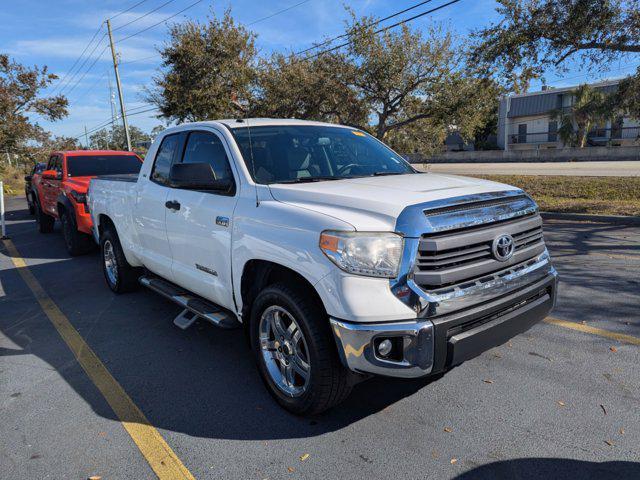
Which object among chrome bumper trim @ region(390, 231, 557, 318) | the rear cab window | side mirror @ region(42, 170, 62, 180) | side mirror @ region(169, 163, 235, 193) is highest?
the rear cab window

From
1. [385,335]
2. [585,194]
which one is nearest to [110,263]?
[385,335]

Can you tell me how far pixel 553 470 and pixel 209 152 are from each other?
134 inches

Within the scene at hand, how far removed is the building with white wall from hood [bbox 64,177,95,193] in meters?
47.2

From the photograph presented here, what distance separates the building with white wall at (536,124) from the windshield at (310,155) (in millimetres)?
48667

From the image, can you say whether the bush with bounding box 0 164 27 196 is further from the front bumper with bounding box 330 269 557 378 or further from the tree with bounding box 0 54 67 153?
the front bumper with bounding box 330 269 557 378

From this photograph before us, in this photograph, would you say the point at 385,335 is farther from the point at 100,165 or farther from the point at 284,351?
the point at 100,165

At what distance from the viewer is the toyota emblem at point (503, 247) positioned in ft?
9.72

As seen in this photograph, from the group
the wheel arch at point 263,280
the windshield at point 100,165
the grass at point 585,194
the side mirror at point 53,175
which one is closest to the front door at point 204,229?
the wheel arch at point 263,280

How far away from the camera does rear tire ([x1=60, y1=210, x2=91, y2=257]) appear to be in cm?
873

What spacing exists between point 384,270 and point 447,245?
0.40 meters

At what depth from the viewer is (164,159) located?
4.92 m

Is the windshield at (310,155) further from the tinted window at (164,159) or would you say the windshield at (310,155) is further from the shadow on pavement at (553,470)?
the shadow on pavement at (553,470)

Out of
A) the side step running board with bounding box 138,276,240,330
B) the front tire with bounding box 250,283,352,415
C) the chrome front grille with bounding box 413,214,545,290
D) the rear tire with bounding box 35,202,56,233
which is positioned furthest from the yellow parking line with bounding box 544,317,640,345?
the rear tire with bounding box 35,202,56,233

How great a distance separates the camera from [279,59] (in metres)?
19.9
